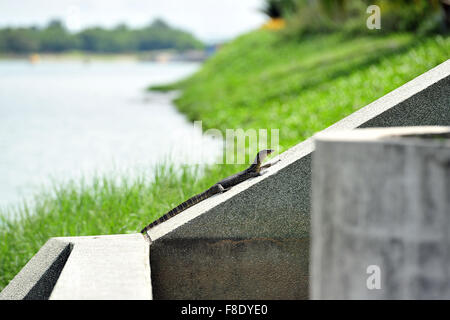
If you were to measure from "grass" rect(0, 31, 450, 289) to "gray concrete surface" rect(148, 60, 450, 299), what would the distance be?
1.70m

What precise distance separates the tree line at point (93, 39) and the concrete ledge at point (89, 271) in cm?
10472

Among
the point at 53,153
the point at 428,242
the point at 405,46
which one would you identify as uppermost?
the point at 405,46

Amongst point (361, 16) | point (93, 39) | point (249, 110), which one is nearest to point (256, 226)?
point (249, 110)

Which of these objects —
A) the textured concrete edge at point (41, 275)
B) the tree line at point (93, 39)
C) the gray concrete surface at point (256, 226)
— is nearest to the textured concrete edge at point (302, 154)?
the gray concrete surface at point (256, 226)

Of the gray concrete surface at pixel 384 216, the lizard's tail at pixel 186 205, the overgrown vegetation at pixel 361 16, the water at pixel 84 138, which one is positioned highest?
the overgrown vegetation at pixel 361 16

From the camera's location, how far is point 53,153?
48.7 ft

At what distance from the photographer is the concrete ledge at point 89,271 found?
354 centimetres

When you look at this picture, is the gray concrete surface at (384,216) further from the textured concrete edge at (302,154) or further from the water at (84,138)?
the water at (84,138)

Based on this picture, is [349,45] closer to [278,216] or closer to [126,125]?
[126,125]

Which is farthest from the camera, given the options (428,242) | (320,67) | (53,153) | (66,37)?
(66,37)

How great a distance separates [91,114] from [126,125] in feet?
19.5

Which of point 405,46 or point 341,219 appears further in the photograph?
point 405,46

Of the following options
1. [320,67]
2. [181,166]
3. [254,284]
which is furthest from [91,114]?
[254,284]

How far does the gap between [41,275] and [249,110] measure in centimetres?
1433
